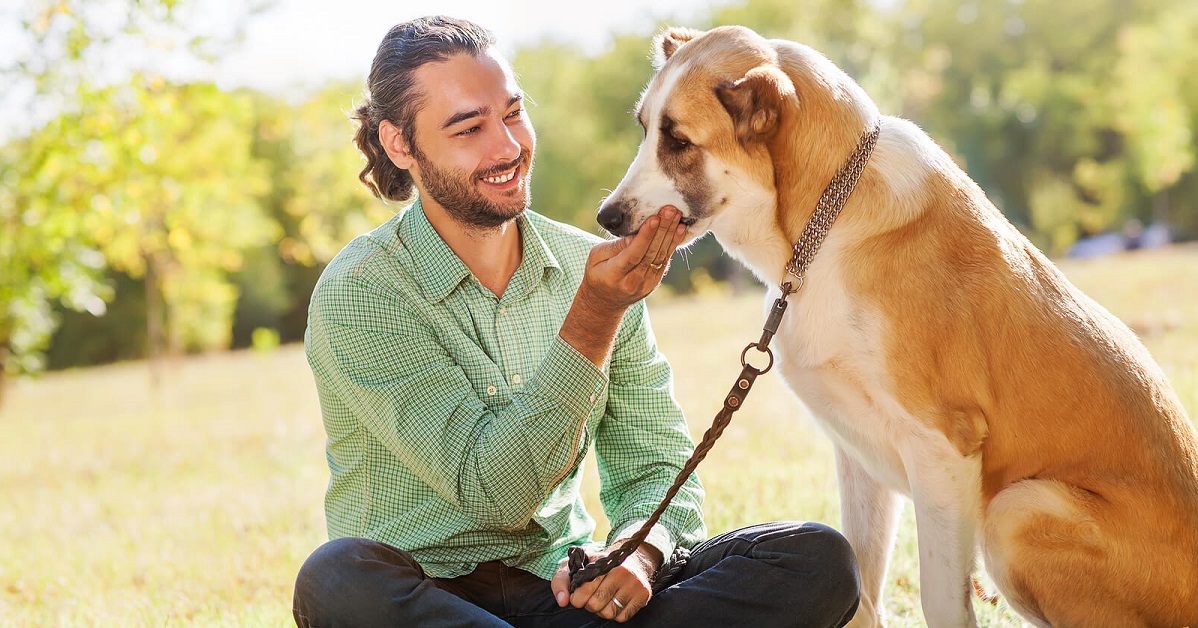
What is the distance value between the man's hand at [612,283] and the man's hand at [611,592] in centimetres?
54

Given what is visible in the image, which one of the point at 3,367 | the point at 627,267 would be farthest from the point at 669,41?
the point at 3,367

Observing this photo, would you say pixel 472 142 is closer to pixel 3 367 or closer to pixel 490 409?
pixel 490 409

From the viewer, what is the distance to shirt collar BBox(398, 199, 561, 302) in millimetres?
2969

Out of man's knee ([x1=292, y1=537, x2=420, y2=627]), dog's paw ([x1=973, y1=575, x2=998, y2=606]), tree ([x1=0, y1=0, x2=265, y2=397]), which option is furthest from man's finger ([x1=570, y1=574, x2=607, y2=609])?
tree ([x1=0, y1=0, x2=265, y2=397])

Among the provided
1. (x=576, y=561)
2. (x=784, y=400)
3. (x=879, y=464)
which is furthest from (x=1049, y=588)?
(x=784, y=400)

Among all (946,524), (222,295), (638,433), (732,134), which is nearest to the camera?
(946,524)

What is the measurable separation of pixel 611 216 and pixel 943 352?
3.03ft

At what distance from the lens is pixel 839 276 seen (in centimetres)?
276

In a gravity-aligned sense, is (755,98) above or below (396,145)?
above

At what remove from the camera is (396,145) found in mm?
3285

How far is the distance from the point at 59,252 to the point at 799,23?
25.1 metres

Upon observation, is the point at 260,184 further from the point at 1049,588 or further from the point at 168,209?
the point at 1049,588

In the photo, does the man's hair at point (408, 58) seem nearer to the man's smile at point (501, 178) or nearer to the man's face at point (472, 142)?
the man's face at point (472, 142)

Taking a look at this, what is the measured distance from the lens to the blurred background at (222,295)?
484 centimetres
